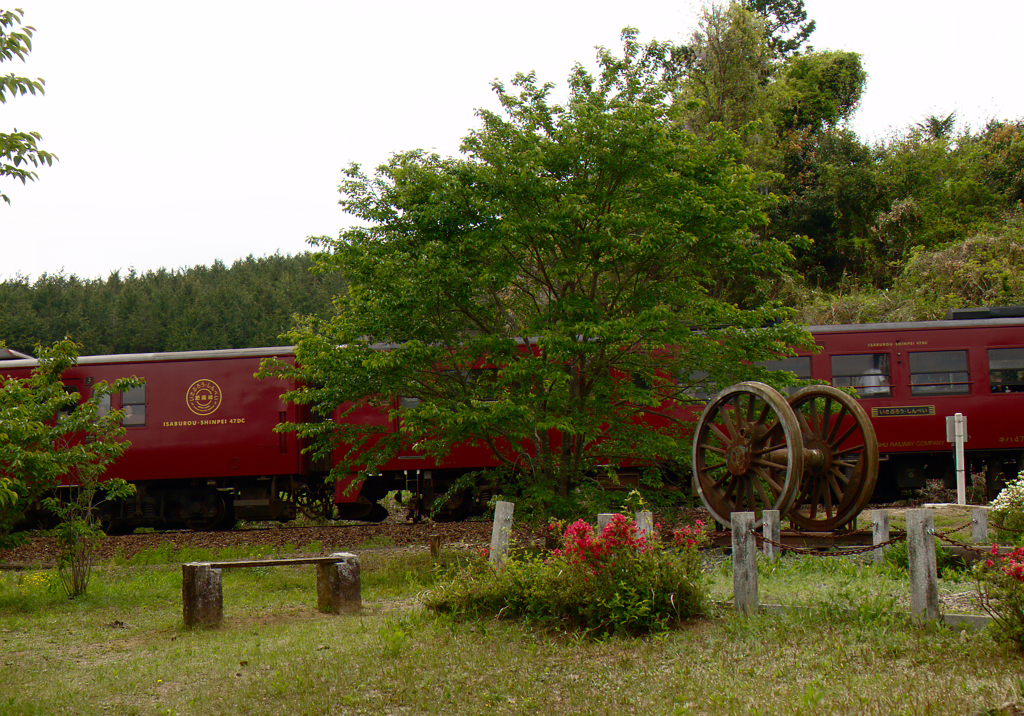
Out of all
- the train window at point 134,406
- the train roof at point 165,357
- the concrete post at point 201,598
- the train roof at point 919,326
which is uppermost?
the train roof at point 919,326

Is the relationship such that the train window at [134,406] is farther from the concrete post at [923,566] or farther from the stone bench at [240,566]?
the concrete post at [923,566]

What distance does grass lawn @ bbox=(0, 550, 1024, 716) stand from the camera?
465 centimetres

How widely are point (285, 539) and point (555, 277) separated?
21.7 feet

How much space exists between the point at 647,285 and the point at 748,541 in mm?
4629

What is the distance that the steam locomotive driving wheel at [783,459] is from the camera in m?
9.24

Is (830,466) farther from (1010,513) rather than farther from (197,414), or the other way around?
(197,414)

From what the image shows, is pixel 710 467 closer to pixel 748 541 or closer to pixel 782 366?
pixel 748 541

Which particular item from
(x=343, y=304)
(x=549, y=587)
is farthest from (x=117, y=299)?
(x=549, y=587)

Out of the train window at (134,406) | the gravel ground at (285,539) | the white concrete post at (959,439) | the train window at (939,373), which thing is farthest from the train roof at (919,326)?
the train window at (134,406)

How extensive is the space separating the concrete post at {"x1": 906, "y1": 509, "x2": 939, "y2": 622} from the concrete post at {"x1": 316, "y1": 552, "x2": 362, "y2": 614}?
4536 mm

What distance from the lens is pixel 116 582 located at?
10.2 metres

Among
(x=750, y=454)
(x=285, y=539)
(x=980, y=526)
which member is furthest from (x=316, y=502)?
(x=980, y=526)

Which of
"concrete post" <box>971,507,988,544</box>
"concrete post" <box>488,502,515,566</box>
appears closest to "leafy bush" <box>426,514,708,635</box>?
"concrete post" <box>488,502,515,566</box>

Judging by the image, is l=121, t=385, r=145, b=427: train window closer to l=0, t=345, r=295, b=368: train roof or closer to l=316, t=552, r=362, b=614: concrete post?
l=0, t=345, r=295, b=368: train roof
